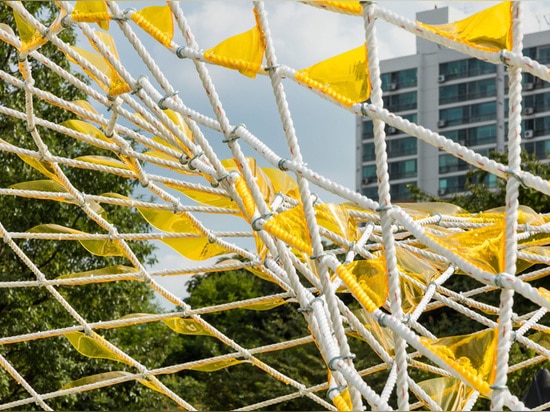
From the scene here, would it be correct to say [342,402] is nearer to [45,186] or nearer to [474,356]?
[474,356]

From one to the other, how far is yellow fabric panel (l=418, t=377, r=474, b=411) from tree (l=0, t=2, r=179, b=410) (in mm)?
7038

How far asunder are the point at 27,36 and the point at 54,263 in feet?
23.3

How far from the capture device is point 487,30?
80.6 inches

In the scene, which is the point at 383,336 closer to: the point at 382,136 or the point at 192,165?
the point at 192,165

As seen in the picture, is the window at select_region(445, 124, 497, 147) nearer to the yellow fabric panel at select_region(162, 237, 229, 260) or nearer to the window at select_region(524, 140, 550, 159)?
the window at select_region(524, 140, 550, 159)

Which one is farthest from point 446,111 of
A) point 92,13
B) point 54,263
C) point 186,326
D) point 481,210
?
point 92,13

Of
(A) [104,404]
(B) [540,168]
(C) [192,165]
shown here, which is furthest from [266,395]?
(C) [192,165]

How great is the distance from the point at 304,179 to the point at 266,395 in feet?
41.0

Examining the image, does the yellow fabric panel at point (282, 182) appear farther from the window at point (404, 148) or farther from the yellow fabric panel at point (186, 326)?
the window at point (404, 148)

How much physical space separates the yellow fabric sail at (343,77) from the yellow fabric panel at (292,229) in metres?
0.30

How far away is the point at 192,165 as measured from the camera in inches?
120

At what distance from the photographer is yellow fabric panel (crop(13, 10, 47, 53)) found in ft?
10.2

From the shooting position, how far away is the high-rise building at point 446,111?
117 ft

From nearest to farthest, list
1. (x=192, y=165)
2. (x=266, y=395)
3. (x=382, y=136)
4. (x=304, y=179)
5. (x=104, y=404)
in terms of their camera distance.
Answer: (x=382, y=136) → (x=304, y=179) → (x=192, y=165) → (x=104, y=404) → (x=266, y=395)
